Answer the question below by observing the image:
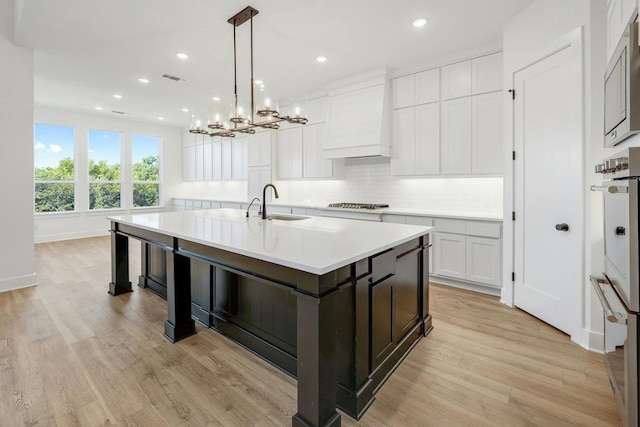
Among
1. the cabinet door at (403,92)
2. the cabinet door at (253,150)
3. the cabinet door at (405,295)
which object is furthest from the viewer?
the cabinet door at (253,150)

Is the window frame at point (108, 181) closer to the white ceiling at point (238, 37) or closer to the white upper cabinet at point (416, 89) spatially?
the white ceiling at point (238, 37)

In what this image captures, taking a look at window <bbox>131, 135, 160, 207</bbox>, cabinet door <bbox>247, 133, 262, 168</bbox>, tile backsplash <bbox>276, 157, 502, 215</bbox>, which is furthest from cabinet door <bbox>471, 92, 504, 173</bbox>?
window <bbox>131, 135, 160, 207</bbox>

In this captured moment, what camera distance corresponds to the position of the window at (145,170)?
808 centimetres

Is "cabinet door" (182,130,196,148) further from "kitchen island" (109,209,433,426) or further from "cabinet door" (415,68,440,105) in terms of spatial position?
"cabinet door" (415,68,440,105)

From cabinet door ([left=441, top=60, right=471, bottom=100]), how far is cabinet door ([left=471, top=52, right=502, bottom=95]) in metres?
0.06

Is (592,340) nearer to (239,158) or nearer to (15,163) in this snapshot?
(15,163)

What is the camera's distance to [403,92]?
14.4 feet

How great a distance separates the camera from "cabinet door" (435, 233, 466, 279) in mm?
3682

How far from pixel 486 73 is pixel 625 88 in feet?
7.19

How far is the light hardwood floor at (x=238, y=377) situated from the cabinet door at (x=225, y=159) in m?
4.85

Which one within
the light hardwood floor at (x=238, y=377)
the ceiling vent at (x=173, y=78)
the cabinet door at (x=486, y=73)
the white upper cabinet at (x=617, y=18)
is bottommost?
the light hardwood floor at (x=238, y=377)

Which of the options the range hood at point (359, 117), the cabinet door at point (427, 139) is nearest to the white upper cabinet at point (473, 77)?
the cabinet door at point (427, 139)

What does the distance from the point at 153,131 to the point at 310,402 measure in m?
8.56

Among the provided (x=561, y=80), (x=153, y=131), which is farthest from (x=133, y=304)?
(x=153, y=131)
